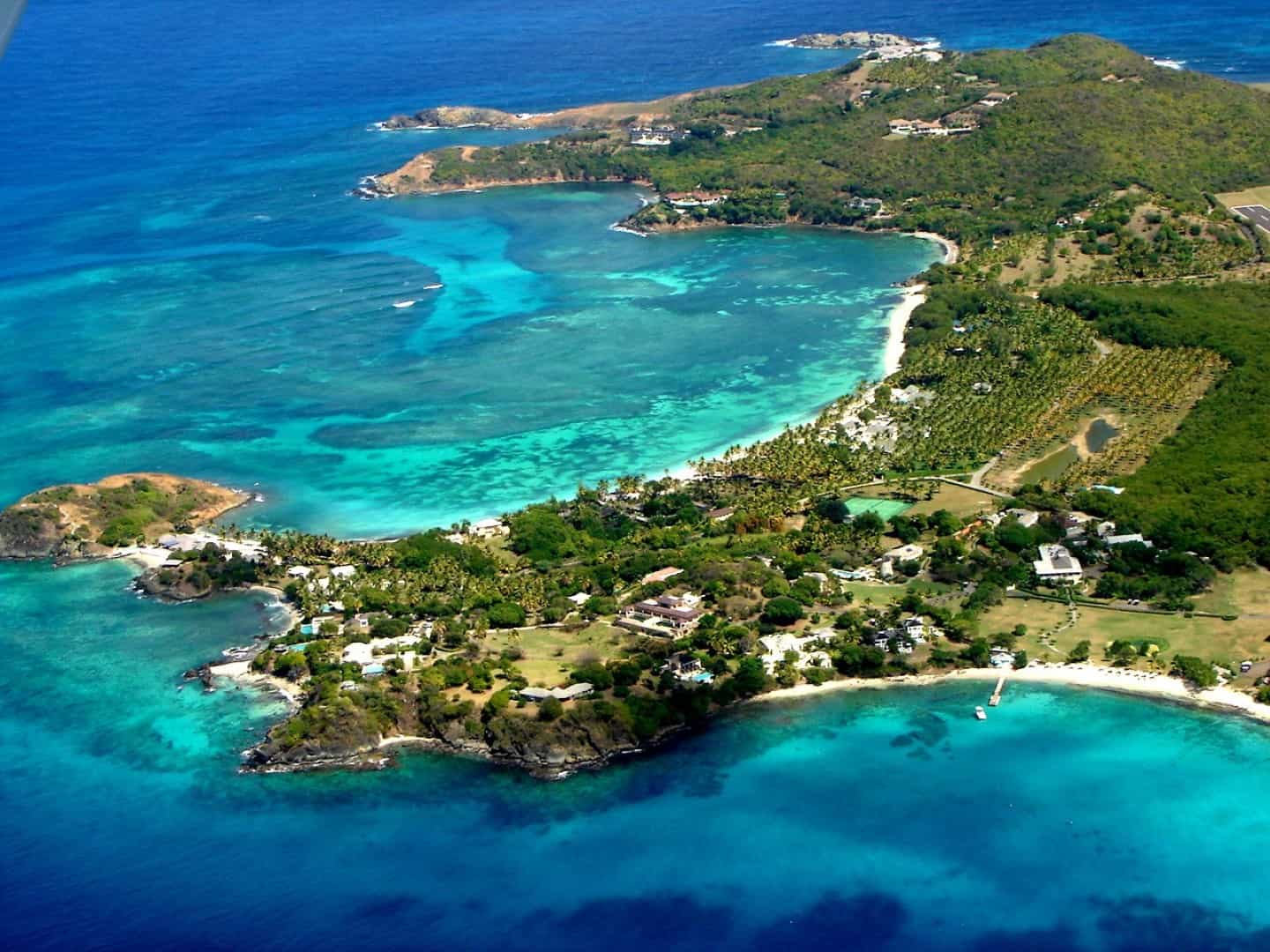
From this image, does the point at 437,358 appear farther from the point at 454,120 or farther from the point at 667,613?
the point at 454,120

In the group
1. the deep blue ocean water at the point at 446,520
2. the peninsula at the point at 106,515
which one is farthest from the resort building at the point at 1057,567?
the peninsula at the point at 106,515

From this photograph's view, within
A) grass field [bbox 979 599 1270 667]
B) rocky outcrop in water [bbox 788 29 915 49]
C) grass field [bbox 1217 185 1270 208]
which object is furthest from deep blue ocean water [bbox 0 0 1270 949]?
grass field [bbox 1217 185 1270 208]

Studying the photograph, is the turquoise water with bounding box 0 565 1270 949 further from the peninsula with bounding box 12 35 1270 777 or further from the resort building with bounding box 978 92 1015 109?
the resort building with bounding box 978 92 1015 109

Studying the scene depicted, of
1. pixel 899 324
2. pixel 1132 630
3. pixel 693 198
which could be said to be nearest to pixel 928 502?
pixel 1132 630

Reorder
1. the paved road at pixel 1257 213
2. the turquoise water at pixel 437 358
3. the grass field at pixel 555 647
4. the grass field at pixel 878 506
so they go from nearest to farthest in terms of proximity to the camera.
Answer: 1. the grass field at pixel 555 647
2. the grass field at pixel 878 506
3. the turquoise water at pixel 437 358
4. the paved road at pixel 1257 213

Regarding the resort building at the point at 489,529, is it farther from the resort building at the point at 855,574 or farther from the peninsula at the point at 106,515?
the resort building at the point at 855,574
